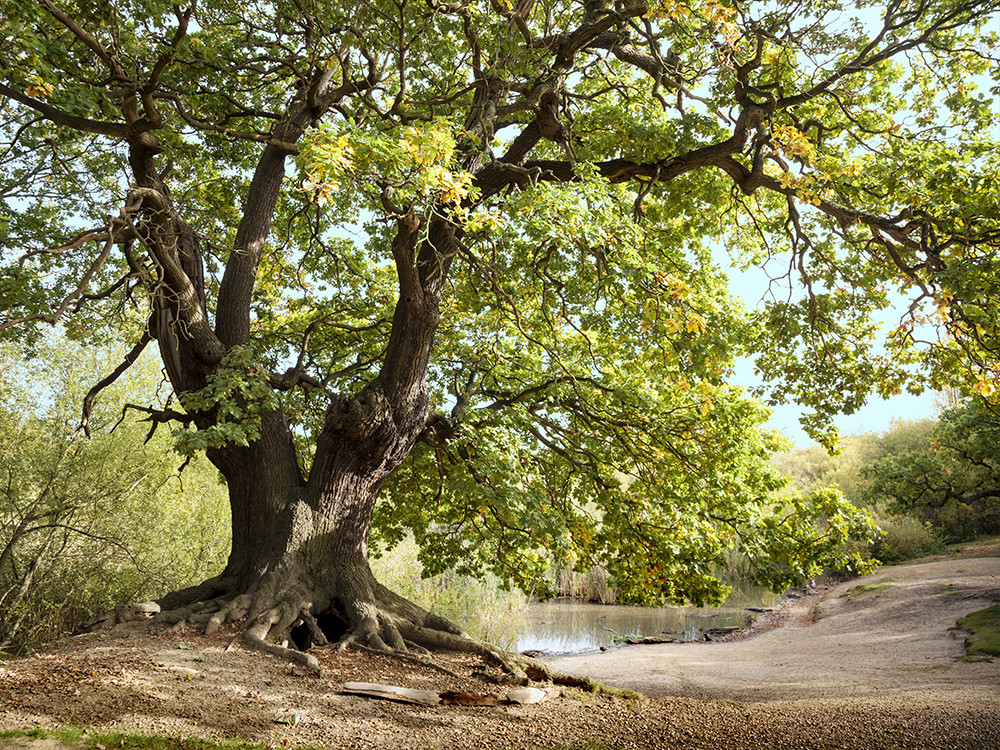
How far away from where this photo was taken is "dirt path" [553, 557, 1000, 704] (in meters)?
6.28

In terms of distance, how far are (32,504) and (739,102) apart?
→ 37.8 feet

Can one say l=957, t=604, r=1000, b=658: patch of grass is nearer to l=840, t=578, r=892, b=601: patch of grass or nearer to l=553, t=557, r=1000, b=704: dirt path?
l=553, t=557, r=1000, b=704: dirt path

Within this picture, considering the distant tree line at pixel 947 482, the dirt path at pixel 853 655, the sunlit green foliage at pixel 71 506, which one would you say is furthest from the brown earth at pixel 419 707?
the sunlit green foliage at pixel 71 506

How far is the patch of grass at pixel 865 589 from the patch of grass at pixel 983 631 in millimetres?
4215

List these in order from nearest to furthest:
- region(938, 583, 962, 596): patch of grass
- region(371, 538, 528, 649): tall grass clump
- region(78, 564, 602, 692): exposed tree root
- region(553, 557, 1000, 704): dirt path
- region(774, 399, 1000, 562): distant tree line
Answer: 1. region(78, 564, 602, 692): exposed tree root
2. region(553, 557, 1000, 704): dirt path
3. region(938, 583, 962, 596): patch of grass
4. region(371, 538, 528, 649): tall grass clump
5. region(774, 399, 1000, 562): distant tree line

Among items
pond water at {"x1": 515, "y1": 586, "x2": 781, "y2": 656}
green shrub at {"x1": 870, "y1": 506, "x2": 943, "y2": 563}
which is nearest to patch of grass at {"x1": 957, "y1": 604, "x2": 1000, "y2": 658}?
pond water at {"x1": 515, "y1": 586, "x2": 781, "y2": 656}

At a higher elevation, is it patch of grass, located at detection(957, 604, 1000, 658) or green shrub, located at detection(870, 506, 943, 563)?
green shrub, located at detection(870, 506, 943, 563)

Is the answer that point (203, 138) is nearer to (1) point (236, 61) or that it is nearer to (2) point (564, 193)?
(1) point (236, 61)

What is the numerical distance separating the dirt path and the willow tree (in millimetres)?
1355

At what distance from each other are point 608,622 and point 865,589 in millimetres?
6100

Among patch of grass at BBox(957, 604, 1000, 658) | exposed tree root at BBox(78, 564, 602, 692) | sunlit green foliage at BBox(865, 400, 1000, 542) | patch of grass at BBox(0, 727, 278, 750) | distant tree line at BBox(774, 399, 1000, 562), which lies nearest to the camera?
patch of grass at BBox(0, 727, 278, 750)

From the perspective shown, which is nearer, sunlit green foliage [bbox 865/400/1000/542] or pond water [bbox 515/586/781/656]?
pond water [bbox 515/586/781/656]

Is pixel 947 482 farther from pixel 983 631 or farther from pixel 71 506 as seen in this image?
pixel 71 506

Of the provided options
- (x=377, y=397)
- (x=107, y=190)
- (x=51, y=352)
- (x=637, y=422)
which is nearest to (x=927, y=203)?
(x=637, y=422)
